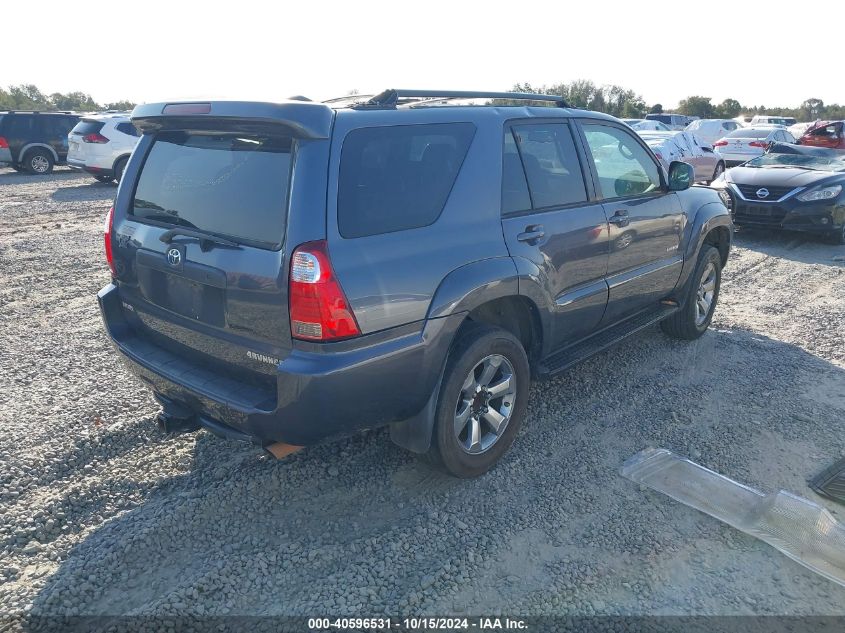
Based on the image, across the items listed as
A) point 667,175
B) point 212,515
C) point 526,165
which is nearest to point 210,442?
point 212,515

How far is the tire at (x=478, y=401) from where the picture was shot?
129 inches

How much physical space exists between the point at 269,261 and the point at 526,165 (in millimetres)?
1705

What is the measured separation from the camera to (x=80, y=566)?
289 cm

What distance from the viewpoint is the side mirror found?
4.83 meters

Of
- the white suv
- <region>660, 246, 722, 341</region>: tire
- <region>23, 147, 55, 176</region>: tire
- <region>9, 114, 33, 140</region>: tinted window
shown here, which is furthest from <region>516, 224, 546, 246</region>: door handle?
<region>23, 147, 55, 176</region>: tire

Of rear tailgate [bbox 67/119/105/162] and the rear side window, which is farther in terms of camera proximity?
rear tailgate [bbox 67/119/105/162]

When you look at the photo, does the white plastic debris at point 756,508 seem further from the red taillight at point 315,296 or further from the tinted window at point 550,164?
the red taillight at point 315,296

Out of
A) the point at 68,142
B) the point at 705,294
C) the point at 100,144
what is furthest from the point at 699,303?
the point at 68,142

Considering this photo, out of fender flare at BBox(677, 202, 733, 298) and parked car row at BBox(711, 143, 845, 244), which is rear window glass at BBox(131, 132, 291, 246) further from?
parked car row at BBox(711, 143, 845, 244)

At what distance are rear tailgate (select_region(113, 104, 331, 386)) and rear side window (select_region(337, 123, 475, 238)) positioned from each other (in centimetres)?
18

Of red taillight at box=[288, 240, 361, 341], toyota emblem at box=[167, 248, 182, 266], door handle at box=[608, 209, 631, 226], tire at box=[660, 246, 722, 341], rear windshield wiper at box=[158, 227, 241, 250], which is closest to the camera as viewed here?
red taillight at box=[288, 240, 361, 341]

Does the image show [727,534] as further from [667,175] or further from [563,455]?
[667,175]

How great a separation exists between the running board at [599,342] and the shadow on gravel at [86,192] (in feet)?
41.0

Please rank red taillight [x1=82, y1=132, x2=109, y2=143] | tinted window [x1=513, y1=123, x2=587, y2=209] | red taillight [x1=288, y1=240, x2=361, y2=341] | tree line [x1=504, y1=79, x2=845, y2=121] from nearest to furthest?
red taillight [x1=288, y1=240, x2=361, y2=341] → tinted window [x1=513, y1=123, x2=587, y2=209] → red taillight [x1=82, y1=132, x2=109, y2=143] → tree line [x1=504, y1=79, x2=845, y2=121]
